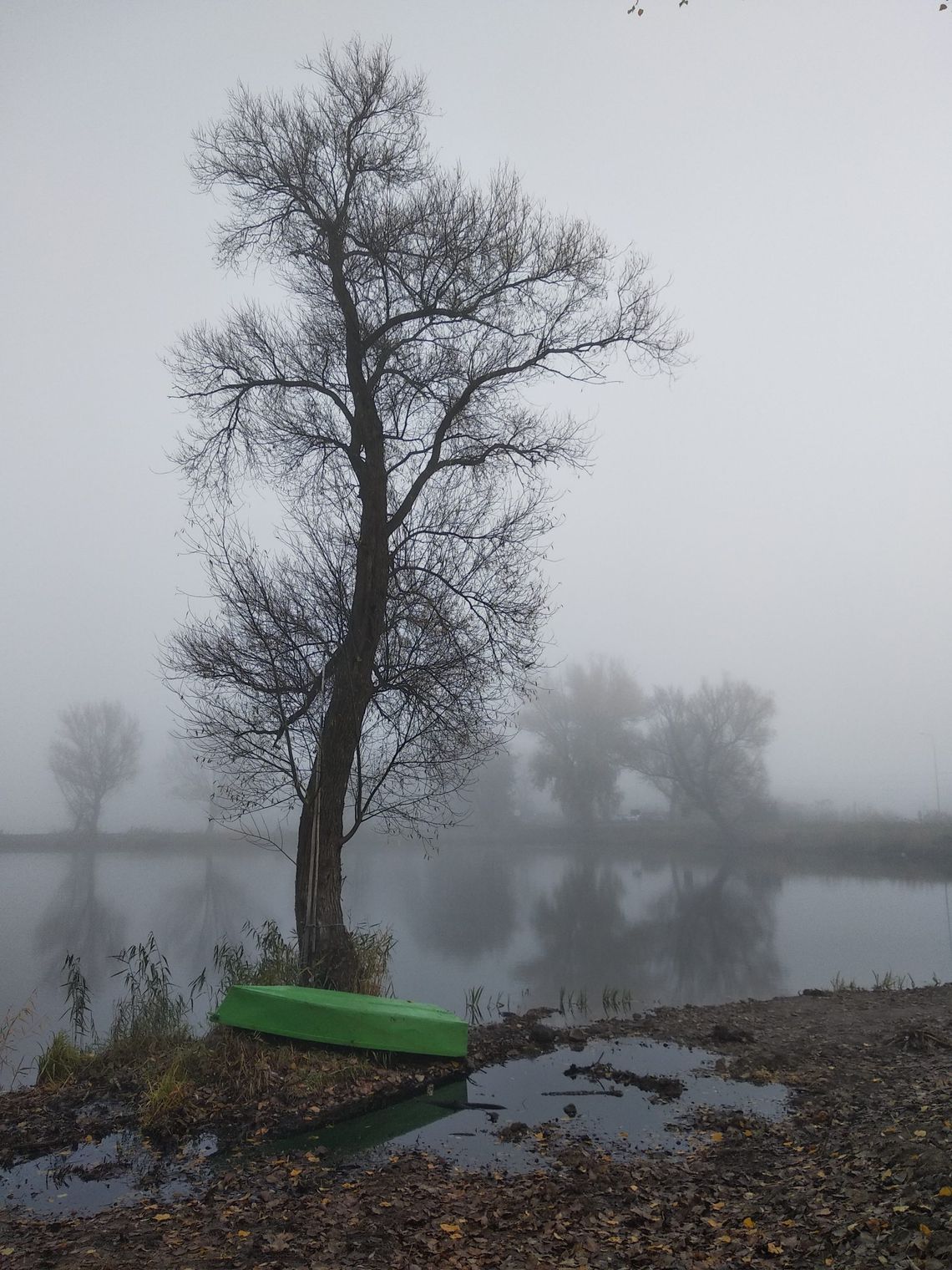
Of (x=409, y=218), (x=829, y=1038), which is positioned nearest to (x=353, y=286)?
(x=409, y=218)

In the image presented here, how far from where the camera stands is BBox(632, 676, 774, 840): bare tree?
4128cm

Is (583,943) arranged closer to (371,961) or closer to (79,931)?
(371,961)

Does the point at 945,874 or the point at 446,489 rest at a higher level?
the point at 446,489

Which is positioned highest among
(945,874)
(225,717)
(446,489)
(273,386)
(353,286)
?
(353,286)

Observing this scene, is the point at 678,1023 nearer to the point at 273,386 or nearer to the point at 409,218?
the point at 273,386

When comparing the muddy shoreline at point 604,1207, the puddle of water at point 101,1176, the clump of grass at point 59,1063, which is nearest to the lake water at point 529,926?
the clump of grass at point 59,1063

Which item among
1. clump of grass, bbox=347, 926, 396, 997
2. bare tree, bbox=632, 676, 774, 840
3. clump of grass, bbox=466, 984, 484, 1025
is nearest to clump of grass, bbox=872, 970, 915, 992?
clump of grass, bbox=466, 984, 484, 1025

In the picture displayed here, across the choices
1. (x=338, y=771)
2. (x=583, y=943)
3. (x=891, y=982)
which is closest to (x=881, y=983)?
(x=891, y=982)

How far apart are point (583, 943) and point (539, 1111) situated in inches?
470

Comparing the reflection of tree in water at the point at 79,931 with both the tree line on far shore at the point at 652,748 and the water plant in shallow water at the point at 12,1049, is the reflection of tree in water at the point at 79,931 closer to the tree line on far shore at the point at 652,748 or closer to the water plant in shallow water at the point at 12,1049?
the water plant in shallow water at the point at 12,1049

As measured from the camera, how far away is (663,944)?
1862cm

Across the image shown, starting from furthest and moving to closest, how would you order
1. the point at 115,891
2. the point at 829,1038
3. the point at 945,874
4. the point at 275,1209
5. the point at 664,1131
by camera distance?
1. the point at 945,874
2. the point at 115,891
3. the point at 829,1038
4. the point at 664,1131
5. the point at 275,1209

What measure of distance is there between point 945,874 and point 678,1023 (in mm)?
25722

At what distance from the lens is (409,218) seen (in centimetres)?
1000
